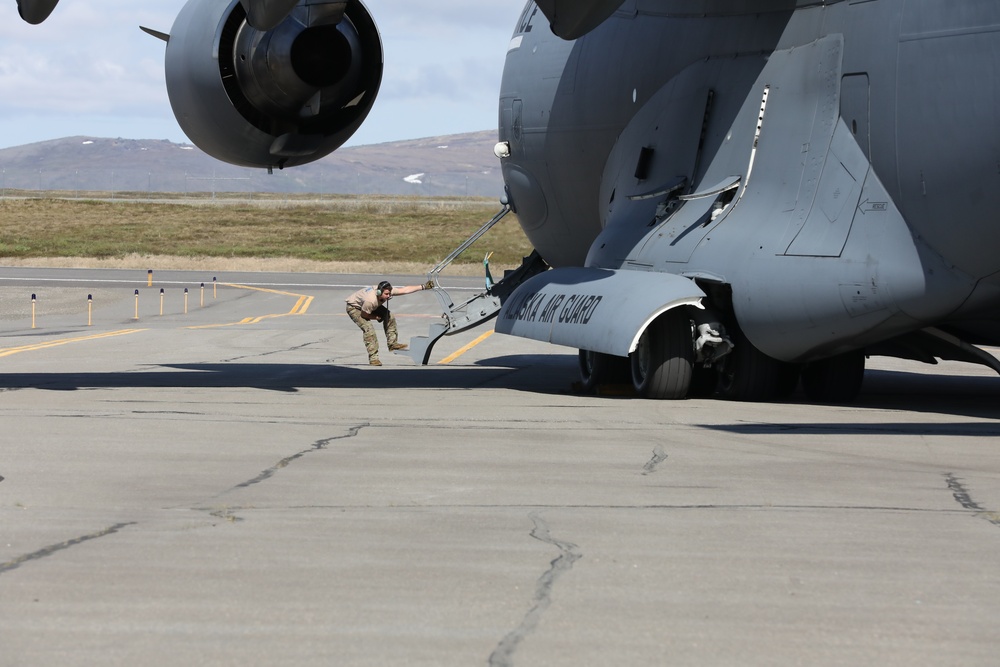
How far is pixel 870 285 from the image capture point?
12.4 metres

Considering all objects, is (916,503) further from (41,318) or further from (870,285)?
(41,318)

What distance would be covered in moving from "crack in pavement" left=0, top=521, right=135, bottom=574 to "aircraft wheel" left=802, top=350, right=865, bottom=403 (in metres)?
9.54

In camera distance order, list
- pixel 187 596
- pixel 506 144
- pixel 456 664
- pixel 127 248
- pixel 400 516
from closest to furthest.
Result: pixel 456 664 < pixel 187 596 < pixel 400 516 < pixel 506 144 < pixel 127 248

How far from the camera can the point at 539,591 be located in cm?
556

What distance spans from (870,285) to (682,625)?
794 centimetres

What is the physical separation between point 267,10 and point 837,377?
274 inches

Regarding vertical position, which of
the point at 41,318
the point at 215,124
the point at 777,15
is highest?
the point at 777,15

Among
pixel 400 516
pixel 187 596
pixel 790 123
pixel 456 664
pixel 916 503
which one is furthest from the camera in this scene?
pixel 790 123

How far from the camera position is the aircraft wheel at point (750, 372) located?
14.1 m

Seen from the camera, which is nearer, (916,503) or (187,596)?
(187,596)

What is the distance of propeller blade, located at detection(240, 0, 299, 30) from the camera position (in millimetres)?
12305

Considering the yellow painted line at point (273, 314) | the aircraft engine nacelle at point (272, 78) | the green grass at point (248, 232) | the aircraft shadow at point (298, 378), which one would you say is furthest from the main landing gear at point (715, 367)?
the green grass at point (248, 232)

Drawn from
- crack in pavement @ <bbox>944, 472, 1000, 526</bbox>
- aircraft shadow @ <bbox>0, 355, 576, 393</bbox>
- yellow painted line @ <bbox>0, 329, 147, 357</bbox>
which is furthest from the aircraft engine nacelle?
crack in pavement @ <bbox>944, 472, 1000, 526</bbox>

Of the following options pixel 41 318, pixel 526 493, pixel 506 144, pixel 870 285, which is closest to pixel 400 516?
pixel 526 493
